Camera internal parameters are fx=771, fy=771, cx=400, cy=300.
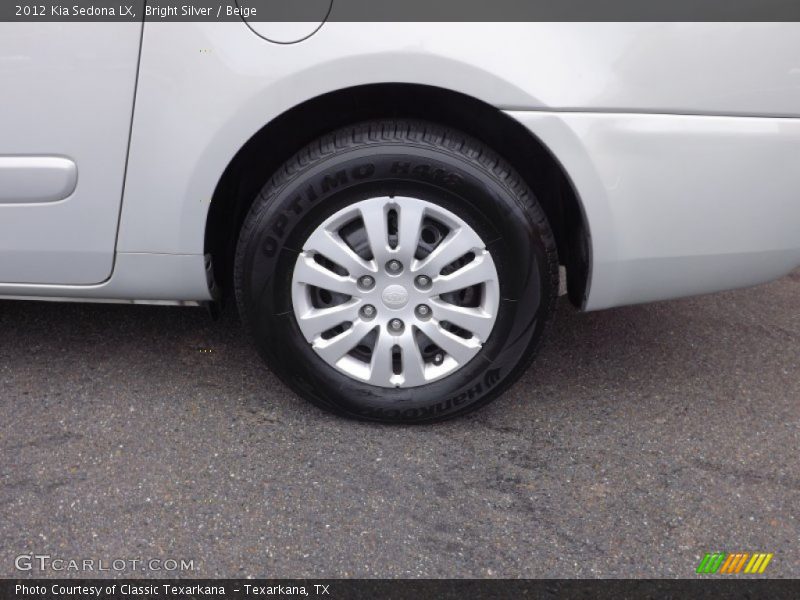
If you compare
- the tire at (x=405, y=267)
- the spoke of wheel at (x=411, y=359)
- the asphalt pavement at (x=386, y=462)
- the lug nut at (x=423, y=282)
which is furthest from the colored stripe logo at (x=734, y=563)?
the lug nut at (x=423, y=282)

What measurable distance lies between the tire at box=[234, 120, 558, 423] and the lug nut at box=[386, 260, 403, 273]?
0.07 feet

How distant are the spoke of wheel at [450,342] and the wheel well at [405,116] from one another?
1.16ft

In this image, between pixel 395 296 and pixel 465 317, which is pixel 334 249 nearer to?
pixel 395 296

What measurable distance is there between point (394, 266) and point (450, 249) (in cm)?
16

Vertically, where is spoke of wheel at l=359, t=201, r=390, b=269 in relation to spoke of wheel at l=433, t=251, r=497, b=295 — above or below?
above

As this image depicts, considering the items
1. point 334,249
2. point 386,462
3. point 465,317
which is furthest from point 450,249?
point 386,462

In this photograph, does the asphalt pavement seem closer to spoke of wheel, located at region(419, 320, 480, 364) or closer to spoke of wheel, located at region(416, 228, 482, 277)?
spoke of wheel, located at region(419, 320, 480, 364)

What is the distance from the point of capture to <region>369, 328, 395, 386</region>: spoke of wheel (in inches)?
86.4

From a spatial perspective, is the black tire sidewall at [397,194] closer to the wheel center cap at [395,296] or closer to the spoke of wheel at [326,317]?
the spoke of wheel at [326,317]

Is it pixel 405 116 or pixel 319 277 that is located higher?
pixel 405 116

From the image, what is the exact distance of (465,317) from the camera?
7.13 feet

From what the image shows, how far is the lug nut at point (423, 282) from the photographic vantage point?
215 cm
